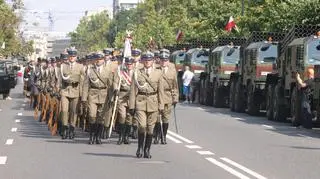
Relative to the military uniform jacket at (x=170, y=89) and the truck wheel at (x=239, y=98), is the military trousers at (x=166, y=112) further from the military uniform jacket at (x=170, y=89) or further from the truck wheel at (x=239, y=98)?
the truck wheel at (x=239, y=98)

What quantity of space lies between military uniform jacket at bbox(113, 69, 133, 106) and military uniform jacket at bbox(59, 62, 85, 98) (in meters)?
1.12

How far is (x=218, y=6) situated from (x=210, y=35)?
1.73 metres

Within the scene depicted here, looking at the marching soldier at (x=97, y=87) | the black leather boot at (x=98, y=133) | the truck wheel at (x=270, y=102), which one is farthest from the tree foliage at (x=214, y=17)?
the black leather boot at (x=98, y=133)

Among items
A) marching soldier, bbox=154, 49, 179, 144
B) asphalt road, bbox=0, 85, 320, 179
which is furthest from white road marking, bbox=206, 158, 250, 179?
marching soldier, bbox=154, 49, 179, 144

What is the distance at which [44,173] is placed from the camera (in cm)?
1209

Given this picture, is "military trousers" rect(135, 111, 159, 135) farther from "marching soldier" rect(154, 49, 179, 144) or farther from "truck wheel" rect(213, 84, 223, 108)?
"truck wheel" rect(213, 84, 223, 108)

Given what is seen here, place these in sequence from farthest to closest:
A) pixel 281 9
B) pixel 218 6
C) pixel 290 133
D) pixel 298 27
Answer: pixel 218 6
pixel 281 9
pixel 298 27
pixel 290 133

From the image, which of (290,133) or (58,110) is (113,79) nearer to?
(58,110)

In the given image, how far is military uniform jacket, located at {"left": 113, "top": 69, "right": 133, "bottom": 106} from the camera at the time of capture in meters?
17.0

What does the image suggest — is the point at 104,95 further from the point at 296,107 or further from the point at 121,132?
the point at 296,107

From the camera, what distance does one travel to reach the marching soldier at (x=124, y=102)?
Answer: 16.9 metres

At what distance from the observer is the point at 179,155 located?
14.8 metres

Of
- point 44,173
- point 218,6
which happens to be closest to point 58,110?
point 44,173

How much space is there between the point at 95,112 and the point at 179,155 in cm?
292
